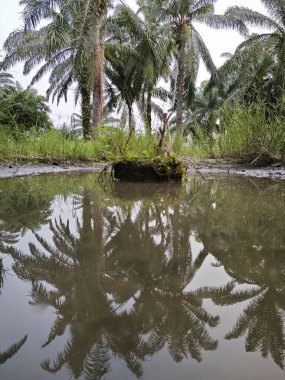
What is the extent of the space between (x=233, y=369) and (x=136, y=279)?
0.53 metres

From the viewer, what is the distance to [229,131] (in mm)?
7859

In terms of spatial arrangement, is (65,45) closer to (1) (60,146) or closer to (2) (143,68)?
(2) (143,68)

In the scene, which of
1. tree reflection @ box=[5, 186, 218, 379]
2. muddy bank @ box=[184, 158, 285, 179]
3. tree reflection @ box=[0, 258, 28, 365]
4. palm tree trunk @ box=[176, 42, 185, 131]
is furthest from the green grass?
palm tree trunk @ box=[176, 42, 185, 131]

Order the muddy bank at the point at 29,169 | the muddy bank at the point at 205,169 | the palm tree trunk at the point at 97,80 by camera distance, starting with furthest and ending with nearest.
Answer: the palm tree trunk at the point at 97,80 < the muddy bank at the point at 205,169 < the muddy bank at the point at 29,169

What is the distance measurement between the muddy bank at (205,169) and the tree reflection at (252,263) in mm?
3145

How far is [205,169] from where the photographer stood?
7238 mm

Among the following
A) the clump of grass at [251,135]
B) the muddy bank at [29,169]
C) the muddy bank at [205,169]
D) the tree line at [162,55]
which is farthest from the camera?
the tree line at [162,55]

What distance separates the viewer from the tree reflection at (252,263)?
90cm

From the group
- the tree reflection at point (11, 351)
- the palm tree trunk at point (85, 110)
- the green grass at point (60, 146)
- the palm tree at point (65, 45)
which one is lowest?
the tree reflection at point (11, 351)

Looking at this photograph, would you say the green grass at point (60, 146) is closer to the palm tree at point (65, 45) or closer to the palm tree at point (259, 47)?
the palm tree at point (65, 45)

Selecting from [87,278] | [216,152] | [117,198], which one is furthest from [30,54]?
[87,278]

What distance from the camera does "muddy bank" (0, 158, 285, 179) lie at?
5.91 meters

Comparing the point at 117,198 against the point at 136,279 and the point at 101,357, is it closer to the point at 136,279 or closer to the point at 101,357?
the point at 136,279

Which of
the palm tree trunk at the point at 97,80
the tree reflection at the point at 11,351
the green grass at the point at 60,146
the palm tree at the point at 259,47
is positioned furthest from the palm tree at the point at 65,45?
the tree reflection at the point at 11,351
